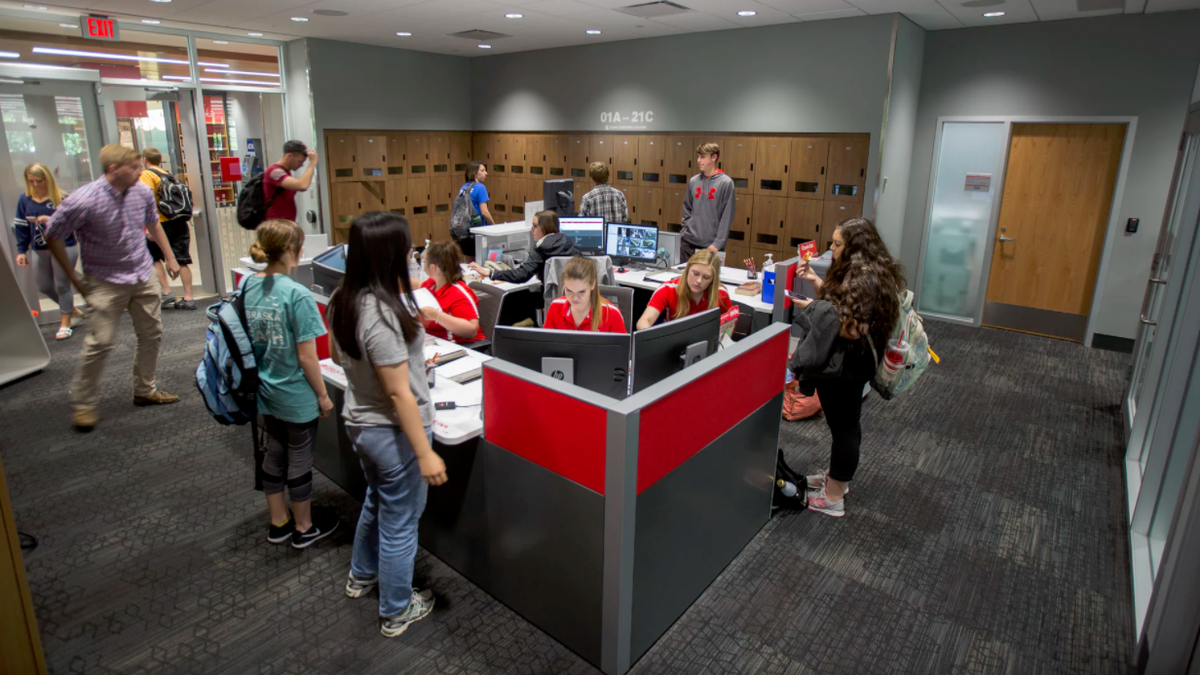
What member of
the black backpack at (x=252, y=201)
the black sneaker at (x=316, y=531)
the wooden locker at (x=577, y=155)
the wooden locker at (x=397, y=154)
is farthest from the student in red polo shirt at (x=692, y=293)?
the wooden locker at (x=397, y=154)

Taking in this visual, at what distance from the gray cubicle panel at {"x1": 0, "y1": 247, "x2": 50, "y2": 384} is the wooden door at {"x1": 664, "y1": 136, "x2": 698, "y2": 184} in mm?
5989

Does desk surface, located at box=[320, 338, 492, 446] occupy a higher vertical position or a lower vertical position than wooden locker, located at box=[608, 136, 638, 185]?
lower

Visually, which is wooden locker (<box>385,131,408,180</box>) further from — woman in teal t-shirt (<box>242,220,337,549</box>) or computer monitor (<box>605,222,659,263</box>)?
woman in teal t-shirt (<box>242,220,337,549</box>)

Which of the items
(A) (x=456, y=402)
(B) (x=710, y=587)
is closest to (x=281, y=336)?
(A) (x=456, y=402)

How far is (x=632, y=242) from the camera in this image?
18.7ft

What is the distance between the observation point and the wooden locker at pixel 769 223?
6930 mm

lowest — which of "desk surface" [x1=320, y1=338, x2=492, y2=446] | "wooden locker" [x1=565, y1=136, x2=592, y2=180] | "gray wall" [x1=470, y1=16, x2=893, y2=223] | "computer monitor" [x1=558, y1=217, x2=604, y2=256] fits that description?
"desk surface" [x1=320, y1=338, x2=492, y2=446]

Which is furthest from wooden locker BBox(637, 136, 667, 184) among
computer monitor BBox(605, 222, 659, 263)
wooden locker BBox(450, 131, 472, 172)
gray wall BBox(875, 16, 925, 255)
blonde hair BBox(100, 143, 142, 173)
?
blonde hair BBox(100, 143, 142, 173)

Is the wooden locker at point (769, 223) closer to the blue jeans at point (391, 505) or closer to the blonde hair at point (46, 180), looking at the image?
the blue jeans at point (391, 505)

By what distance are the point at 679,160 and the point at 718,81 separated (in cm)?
95

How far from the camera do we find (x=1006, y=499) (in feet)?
11.5

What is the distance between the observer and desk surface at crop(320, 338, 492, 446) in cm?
234

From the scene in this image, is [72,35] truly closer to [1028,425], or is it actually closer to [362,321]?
[362,321]

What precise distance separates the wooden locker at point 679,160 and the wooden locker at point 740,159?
1.27 feet
